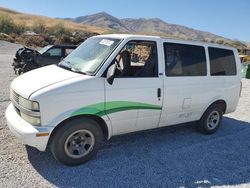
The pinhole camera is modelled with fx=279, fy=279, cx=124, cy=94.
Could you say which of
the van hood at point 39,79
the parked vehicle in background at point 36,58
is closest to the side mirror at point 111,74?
the van hood at point 39,79

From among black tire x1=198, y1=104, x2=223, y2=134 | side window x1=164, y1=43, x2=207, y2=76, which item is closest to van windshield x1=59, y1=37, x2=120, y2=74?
side window x1=164, y1=43, x2=207, y2=76

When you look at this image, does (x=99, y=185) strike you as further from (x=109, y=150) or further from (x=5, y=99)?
(x=5, y=99)

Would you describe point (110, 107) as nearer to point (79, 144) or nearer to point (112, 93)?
point (112, 93)

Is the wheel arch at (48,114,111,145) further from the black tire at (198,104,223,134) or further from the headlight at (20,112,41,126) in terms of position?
the black tire at (198,104,223,134)

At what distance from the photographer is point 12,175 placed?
3.94 meters

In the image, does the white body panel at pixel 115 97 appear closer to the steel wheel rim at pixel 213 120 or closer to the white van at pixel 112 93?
the white van at pixel 112 93

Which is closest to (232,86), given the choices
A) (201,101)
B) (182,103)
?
(201,101)

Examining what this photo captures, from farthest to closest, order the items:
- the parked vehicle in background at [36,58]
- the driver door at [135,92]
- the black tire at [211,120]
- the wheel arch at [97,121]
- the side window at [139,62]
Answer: the parked vehicle in background at [36,58] → the black tire at [211,120] → the side window at [139,62] → the driver door at [135,92] → the wheel arch at [97,121]

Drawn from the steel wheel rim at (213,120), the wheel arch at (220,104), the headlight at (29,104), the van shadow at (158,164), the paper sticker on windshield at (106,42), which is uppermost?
the paper sticker on windshield at (106,42)

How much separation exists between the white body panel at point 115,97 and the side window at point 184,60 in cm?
11

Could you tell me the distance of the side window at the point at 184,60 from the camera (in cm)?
518

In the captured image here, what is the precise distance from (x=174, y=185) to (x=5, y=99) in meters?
5.89

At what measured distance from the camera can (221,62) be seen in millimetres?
6230

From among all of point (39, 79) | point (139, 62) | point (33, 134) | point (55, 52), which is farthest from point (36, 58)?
point (33, 134)
